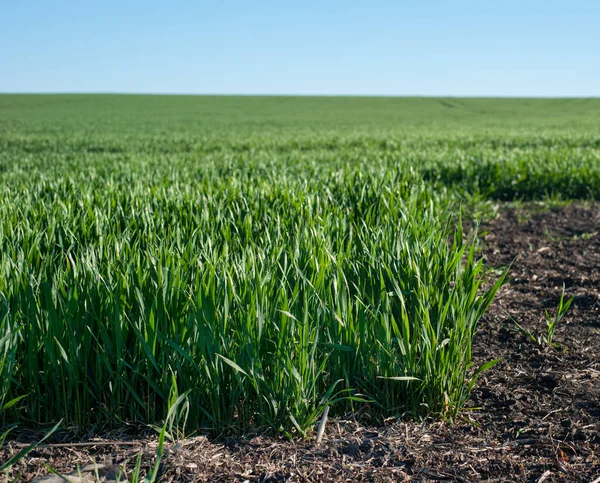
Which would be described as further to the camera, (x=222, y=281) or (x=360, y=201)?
(x=360, y=201)

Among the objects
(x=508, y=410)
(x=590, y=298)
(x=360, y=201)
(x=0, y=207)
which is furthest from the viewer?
(x=360, y=201)

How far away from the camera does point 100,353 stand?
240 centimetres

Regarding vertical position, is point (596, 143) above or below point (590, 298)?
above

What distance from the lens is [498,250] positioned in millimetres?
5840

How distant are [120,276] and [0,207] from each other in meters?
2.86

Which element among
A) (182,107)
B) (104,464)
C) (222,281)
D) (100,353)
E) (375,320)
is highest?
(182,107)

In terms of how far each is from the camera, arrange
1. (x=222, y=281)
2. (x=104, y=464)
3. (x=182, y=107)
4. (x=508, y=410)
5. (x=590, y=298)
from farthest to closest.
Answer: (x=182, y=107)
(x=590, y=298)
(x=508, y=410)
(x=222, y=281)
(x=104, y=464)

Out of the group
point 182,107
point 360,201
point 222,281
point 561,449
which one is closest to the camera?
point 561,449

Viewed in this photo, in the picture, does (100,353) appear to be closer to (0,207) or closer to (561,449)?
(561,449)

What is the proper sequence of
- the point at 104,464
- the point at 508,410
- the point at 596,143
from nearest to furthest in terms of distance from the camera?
1. the point at 104,464
2. the point at 508,410
3. the point at 596,143

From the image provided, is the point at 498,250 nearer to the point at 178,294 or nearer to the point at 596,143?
the point at 178,294

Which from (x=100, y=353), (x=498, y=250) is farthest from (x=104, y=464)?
(x=498, y=250)

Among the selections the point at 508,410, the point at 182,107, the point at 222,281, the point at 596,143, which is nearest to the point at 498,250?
the point at 508,410

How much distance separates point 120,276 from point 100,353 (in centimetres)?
33
